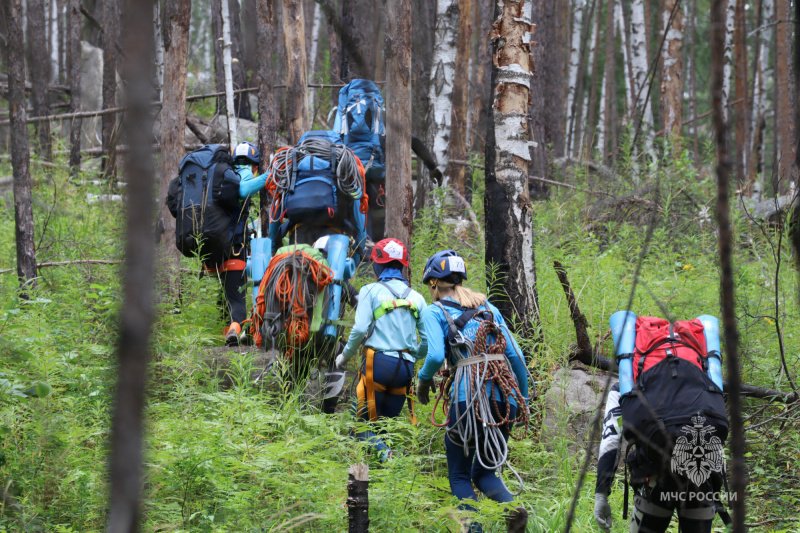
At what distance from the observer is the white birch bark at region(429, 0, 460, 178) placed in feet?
38.4

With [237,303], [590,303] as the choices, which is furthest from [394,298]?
[590,303]

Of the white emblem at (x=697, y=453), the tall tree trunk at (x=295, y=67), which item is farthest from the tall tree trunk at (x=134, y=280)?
the tall tree trunk at (x=295, y=67)

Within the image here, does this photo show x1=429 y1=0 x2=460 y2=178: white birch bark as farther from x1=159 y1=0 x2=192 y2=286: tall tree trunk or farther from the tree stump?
the tree stump

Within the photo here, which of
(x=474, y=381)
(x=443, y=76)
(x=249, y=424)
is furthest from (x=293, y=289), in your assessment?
(x=443, y=76)

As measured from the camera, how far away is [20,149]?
7953 mm

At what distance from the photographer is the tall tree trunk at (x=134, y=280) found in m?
0.75

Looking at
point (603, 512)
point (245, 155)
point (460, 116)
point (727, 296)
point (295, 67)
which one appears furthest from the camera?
point (460, 116)

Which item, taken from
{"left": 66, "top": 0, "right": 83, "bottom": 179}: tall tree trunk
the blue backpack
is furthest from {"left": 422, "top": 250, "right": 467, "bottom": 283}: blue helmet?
{"left": 66, "top": 0, "right": 83, "bottom": 179}: tall tree trunk

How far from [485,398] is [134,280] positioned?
4.63 meters

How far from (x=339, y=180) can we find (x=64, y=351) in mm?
2558

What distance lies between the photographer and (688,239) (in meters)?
11.5

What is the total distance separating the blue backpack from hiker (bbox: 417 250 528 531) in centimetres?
417

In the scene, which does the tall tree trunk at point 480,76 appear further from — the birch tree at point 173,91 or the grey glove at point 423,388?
the grey glove at point 423,388

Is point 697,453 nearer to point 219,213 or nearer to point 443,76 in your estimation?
point 219,213
